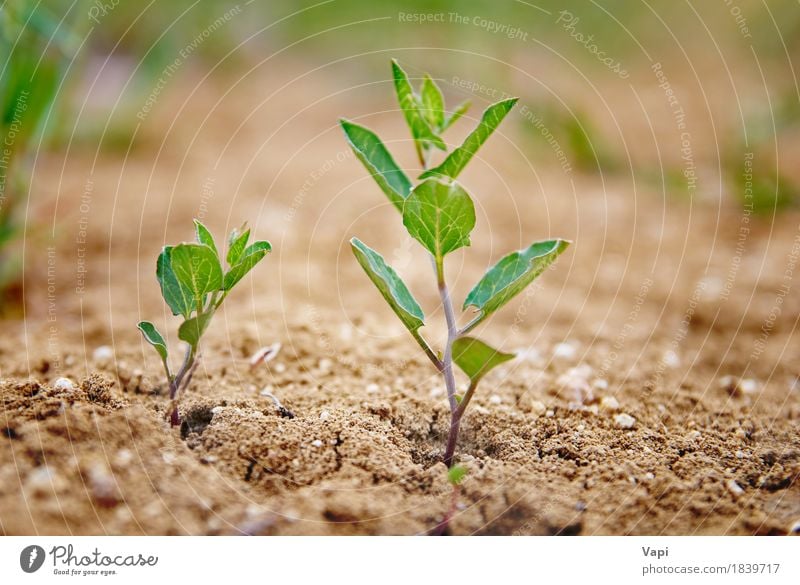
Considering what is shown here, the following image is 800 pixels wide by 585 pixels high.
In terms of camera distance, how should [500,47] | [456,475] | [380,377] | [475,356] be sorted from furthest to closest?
1. [500,47]
2. [380,377]
3. [456,475]
4. [475,356]

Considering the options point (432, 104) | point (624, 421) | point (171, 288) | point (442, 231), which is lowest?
point (624, 421)

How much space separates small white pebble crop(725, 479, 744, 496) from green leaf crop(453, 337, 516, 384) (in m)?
0.60

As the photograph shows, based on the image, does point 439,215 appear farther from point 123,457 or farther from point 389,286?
point 123,457

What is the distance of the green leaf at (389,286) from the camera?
4.21 ft

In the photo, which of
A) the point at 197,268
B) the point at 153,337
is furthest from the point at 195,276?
the point at 153,337

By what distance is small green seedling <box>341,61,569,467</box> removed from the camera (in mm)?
1268

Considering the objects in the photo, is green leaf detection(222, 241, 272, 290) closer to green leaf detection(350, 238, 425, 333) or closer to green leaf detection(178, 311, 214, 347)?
green leaf detection(178, 311, 214, 347)

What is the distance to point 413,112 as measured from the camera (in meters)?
1.41

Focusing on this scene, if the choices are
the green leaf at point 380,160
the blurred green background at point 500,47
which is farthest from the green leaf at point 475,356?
the blurred green background at point 500,47

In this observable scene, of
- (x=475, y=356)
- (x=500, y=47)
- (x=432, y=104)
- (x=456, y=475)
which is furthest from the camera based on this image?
(x=500, y=47)

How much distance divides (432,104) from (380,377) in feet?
2.33

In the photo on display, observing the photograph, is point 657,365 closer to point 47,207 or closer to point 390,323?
point 390,323
